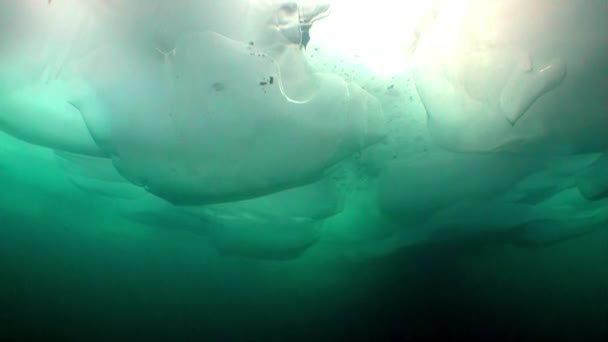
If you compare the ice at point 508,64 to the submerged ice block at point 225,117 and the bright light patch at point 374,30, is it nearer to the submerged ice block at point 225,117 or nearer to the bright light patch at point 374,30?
the bright light patch at point 374,30

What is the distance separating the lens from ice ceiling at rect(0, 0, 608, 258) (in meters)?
3.76

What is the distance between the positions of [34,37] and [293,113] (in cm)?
304

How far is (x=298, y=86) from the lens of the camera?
4.06 meters

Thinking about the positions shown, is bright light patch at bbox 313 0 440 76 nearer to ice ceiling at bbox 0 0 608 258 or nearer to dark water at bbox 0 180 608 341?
ice ceiling at bbox 0 0 608 258

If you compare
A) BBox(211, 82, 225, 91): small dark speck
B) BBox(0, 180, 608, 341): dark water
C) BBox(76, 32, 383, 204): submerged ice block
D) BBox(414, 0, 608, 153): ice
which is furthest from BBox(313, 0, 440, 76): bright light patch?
BBox(0, 180, 608, 341): dark water

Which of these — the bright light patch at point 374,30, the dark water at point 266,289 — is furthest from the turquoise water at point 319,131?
the dark water at point 266,289

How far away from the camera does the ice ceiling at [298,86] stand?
3.76 metres

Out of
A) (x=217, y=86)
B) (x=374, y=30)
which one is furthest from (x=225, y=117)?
(x=374, y=30)

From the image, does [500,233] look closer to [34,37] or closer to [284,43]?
[284,43]

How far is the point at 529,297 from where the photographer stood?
14250mm

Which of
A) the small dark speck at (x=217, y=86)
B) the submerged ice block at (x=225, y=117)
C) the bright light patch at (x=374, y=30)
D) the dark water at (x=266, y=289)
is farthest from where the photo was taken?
the dark water at (x=266, y=289)

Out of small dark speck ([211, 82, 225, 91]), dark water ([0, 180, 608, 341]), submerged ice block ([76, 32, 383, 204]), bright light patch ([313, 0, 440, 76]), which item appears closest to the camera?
bright light patch ([313, 0, 440, 76])

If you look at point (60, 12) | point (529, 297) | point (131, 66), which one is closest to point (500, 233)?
point (529, 297)

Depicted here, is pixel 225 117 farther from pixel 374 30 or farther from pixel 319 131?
pixel 374 30
